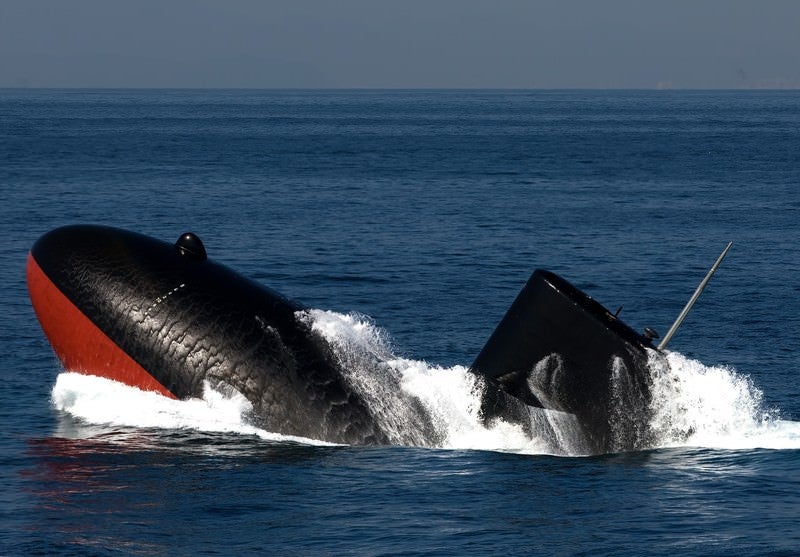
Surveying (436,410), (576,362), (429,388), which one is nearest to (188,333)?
(429,388)

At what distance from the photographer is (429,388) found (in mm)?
27266

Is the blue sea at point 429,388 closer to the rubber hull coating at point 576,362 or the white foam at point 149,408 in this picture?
the white foam at point 149,408

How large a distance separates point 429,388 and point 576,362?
3.90 metres

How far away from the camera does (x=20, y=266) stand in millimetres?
51312

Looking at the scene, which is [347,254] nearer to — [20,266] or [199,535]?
[20,266]

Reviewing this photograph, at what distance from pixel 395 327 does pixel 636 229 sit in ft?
92.6

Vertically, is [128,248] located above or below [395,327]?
above

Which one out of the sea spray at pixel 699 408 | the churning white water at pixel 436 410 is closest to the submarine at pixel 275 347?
the churning white water at pixel 436 410

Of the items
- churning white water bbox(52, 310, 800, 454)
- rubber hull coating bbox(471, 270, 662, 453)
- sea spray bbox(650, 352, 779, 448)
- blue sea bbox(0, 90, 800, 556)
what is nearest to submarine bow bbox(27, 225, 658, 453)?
rubber hull coating bbox(471, 270, 662, 453)

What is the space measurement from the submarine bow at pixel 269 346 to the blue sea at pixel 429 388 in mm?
495

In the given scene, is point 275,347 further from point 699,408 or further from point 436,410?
point 699,408

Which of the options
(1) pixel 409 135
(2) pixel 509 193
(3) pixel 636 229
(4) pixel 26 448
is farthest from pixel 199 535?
(1) pixel 409 135

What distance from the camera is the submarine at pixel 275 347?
24406 mm

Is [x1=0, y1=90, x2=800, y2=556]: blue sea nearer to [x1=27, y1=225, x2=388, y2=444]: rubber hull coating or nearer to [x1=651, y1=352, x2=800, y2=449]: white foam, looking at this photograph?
[x1=651, y1=352, x2=800, y2=449]: white foam
